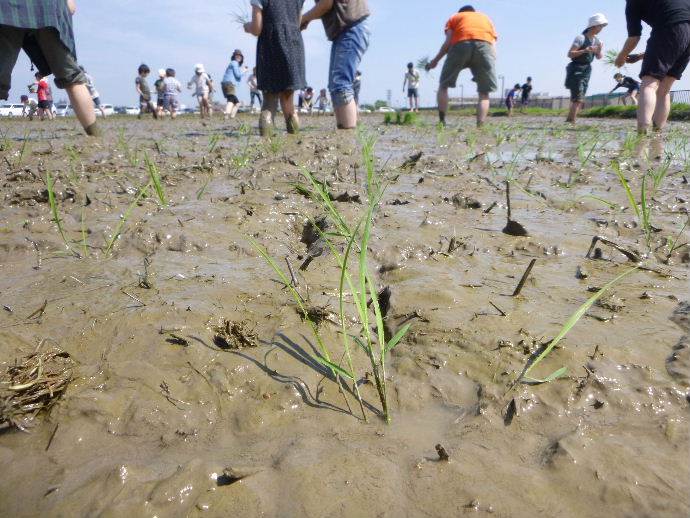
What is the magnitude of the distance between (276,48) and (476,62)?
133 inches

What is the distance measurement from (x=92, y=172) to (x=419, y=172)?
2080 millimetres

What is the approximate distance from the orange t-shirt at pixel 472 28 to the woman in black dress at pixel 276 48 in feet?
9.24

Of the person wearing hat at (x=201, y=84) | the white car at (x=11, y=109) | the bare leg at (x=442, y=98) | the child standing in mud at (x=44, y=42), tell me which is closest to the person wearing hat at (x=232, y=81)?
the person wearing hat at (x=201, y=84)

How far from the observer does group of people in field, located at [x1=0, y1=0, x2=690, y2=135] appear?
145 inches

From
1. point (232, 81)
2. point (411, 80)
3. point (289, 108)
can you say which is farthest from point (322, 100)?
point (289, 108)

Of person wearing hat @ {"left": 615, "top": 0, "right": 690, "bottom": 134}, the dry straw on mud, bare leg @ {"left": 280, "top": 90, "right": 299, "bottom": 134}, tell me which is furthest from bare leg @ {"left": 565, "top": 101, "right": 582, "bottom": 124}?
the dry straw on mud

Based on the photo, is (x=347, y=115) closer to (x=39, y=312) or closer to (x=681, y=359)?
(x=39, y=312)

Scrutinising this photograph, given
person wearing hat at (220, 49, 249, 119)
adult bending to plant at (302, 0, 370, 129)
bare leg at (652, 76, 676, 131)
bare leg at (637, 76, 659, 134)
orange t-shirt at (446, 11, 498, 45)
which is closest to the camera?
bare leg at (637, 76, 659, 134)

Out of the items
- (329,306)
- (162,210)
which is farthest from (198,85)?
(329,306)

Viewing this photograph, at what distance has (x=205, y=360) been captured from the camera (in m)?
1.08

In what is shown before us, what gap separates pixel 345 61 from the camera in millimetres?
4992

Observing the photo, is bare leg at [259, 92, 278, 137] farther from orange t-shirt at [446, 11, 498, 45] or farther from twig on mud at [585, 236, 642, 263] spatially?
twig on mud at [585, 236, 642, 263]

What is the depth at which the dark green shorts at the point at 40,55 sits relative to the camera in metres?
3.57

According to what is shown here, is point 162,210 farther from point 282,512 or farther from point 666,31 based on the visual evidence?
point 666,31
